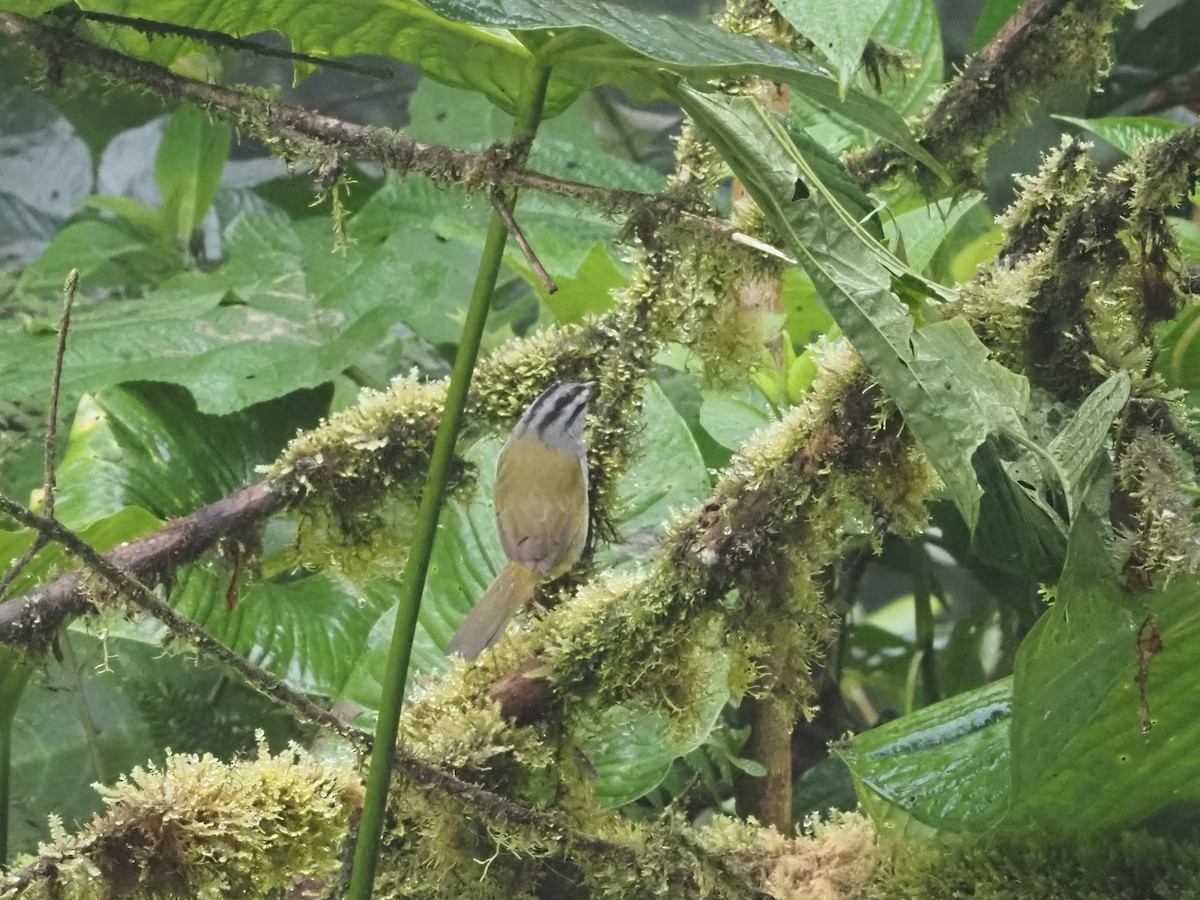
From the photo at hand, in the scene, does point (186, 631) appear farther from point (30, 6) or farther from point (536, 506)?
point (30, 6)

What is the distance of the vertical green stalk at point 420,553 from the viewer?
701mm

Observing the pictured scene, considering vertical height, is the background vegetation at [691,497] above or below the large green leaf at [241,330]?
below

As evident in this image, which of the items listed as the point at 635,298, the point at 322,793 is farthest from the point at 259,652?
the point at 635,298

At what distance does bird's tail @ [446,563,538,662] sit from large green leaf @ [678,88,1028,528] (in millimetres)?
525

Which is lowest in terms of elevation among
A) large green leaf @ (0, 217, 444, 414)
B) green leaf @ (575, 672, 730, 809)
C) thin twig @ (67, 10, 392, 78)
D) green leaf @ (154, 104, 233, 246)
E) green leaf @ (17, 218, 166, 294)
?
green leaf @ (575, 672, 730, 809)

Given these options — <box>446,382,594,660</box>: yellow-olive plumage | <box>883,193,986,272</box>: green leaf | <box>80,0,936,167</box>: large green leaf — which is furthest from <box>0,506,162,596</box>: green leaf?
<box>883,193,986,272</box>: green leaf

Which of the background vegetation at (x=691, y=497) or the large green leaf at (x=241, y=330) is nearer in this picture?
the background vegetation at (x=691, y=497)

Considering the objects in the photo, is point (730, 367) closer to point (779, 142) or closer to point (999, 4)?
point (779, 142)

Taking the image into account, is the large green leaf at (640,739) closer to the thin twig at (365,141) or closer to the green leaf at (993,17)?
the thin twig at (365,141)

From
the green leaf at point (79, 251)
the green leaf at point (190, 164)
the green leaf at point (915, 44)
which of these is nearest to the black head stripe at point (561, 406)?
the green leaf at point (915, 44)

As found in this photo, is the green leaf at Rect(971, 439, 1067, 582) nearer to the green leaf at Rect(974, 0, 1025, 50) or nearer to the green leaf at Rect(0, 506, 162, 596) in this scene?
the green leaf at Rect(0, 506, 162, 596)

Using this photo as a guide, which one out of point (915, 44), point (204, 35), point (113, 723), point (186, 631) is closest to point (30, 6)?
point (204, 35)

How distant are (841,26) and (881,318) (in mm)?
159

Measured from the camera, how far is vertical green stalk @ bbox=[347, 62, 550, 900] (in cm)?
70
